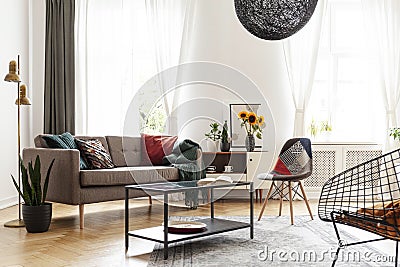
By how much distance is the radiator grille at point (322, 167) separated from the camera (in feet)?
21.5

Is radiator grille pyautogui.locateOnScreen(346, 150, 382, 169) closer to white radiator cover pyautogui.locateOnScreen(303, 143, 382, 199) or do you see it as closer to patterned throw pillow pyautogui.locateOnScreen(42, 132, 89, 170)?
white radiator cover pyautogui.locateOnScreen(303, 143, 382, 199)

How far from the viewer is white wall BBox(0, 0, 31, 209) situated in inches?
230

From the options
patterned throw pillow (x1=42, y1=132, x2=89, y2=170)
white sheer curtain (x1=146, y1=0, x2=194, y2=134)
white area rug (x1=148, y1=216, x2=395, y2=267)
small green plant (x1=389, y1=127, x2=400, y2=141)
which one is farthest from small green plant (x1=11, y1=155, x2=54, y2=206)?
small green plant (x1=389, y1=127, x2=400, y2=141)

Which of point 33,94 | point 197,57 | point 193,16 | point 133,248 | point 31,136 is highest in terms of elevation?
point 193,16

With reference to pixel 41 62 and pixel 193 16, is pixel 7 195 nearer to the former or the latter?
pixel 41 62

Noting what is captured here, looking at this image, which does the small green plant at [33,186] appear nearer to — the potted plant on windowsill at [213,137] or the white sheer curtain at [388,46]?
the potted plant on windowsill at [213,137]

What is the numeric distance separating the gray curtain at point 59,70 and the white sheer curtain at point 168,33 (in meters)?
0.97

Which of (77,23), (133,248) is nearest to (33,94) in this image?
(77,23)

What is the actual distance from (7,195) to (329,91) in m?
3.85

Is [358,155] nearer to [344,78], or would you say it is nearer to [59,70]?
[344,78]

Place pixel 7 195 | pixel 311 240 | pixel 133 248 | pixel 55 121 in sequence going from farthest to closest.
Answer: pixel 55 121
pixel 7 195
pixel 311 240
pixel 133 248

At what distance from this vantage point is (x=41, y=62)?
6633mm

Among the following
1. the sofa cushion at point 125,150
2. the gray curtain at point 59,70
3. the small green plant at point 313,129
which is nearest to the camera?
the sofa cushion at point 125,150

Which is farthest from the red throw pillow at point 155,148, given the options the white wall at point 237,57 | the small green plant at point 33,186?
the small green plant at point 33,186
